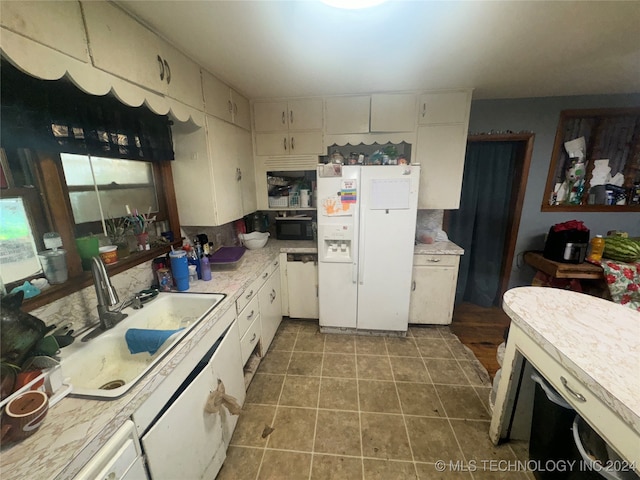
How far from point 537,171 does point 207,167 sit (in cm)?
330

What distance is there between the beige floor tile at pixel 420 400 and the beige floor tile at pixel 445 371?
127 millimetres

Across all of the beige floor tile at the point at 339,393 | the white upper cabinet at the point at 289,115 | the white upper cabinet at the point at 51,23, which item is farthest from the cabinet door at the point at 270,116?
the beige floor tile at the point at 339,393

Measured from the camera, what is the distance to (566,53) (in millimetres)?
1546

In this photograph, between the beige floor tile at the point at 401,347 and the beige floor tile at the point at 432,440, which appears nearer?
the beige floor tile at the point at 432,440

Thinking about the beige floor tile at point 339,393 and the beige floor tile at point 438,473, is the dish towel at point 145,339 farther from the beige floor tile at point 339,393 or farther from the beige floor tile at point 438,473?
the beige floor tile at point 438,473

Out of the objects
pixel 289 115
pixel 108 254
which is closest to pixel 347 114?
pixel 289 115

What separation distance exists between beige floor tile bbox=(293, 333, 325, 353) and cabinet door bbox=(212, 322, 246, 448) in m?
0.76

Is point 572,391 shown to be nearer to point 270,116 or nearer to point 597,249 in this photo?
point 597,249

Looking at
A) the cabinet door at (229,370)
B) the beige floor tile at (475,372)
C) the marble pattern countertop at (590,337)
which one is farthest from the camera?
the beige floor tile at (475,372)

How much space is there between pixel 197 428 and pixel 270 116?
2.47 m

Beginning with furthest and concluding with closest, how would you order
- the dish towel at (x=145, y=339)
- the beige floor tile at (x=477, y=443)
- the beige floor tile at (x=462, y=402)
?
the beige floor tile at (x=462, y=402), the beige floor tile at (x=477, y=443), the dish towel at (x=145, y=339)

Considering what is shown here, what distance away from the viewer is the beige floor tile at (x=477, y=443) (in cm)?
137

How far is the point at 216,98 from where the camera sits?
1849 mm

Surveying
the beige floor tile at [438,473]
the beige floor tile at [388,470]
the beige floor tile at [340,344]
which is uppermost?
the beige floor tile at [340,344]
